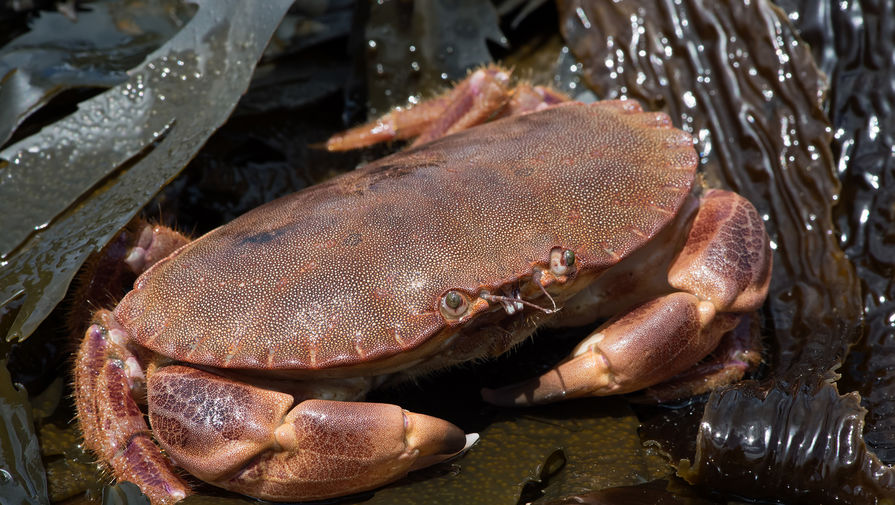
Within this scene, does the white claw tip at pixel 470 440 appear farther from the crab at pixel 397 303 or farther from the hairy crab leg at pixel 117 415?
A: the hairy crab leg at pixel 117 415

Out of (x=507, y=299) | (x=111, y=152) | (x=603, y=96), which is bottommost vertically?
(x=507, y=299)

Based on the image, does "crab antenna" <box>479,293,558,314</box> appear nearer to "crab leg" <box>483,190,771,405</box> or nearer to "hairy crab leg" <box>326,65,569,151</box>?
"crab leg" <box>483,190,771,405</box>

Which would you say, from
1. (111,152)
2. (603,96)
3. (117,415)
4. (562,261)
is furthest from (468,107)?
(117,415)

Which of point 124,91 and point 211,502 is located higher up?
point 124,91

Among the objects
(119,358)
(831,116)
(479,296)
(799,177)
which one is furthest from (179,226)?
(831,116)

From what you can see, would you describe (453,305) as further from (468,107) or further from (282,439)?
(468,107)

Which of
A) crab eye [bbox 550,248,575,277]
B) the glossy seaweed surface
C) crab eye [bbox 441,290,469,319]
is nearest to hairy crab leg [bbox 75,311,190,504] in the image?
the glossy seaweed surface

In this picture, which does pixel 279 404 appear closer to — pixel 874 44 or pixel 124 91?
pixel 124 91

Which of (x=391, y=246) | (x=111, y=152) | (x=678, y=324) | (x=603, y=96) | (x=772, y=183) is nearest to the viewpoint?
(x=391, y=246)
